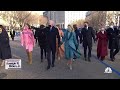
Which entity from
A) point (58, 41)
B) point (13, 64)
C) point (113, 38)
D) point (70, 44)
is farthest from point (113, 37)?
point (13, 64)

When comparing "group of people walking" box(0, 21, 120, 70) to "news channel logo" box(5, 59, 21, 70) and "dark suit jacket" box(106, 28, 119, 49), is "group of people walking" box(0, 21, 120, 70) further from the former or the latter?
"news channel logo" box(5, 59, 21, 70)

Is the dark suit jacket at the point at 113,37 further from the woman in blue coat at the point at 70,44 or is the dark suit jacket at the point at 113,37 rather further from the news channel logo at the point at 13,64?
the news channel logo at the point at 13,64

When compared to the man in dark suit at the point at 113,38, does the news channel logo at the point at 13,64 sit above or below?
below

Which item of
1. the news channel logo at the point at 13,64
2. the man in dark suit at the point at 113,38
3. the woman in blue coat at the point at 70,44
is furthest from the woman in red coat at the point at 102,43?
the news channel logo at the point at 13,64

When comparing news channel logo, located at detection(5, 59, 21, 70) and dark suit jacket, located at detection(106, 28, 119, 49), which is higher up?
dark suit jacket, located at detection(106, 28, 119, 49)

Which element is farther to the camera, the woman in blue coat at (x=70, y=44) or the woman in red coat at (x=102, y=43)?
the woman in red coat at (x=102, y=43)

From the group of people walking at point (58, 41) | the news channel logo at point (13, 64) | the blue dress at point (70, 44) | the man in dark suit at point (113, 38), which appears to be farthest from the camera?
the man in dark suit at point (113, 38)

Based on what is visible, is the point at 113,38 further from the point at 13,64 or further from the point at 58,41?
the point at 13,64

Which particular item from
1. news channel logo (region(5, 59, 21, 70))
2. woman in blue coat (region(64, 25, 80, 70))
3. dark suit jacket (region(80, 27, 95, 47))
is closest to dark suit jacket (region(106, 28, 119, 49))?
dark suit jacket (region(80, 27, 95, 47))

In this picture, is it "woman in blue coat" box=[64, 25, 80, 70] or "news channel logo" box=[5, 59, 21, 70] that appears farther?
"woman in blue coat" box=[64, 25, 80, 70]

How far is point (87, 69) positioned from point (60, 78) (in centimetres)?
199

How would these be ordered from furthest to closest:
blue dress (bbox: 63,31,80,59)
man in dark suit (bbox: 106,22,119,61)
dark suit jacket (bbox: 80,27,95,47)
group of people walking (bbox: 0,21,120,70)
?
1. man in dark suit (bbox: 106,22,119,61)
2. dark suit jacket (bbox: 80,27,95,47)
3. blue dress (bbox: 63,31,80,59)
4. group of people walking (bbox: 0,21,120,70)
